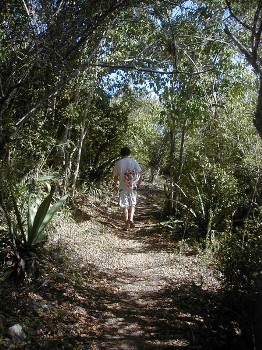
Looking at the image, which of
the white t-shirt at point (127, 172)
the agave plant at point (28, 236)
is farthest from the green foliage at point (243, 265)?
the white t-shirt at point (127, 172)

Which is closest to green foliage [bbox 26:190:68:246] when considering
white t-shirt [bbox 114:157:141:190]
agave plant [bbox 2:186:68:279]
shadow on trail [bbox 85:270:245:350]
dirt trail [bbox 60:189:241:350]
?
agave plant [bbox 2:186:68:279]

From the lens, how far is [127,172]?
7.91m

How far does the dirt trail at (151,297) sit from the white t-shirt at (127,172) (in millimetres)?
1172

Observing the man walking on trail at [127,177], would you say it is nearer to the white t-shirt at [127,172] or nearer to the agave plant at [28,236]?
the white t-shirt at [127,172]

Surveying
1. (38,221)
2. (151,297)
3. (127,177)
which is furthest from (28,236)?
(127,177)

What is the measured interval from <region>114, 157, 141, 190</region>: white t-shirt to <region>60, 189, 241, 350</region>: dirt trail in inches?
46.1

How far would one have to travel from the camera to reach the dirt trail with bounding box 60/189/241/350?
12.5 ft

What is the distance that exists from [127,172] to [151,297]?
3551 mm

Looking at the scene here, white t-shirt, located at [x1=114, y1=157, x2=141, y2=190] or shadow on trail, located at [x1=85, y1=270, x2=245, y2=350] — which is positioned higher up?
white t-shirt, located at [x1=114, y1=157, x2=141, y2=190]

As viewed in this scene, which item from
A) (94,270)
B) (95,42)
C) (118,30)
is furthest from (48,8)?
(94,270)

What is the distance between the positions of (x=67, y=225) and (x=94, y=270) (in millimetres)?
1648

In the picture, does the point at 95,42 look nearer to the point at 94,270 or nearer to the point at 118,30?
the point at 118,30

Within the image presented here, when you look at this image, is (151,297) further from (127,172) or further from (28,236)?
(127,172)

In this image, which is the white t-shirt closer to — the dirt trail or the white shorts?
the white shorts
